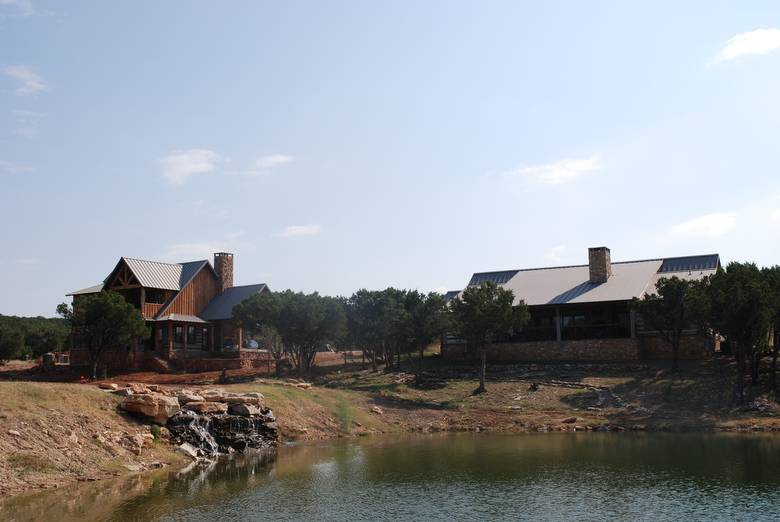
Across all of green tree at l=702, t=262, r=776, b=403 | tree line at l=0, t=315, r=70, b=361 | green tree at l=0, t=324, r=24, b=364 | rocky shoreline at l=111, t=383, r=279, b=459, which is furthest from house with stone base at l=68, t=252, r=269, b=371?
green tree at l=702, t=262, r=776, b=403

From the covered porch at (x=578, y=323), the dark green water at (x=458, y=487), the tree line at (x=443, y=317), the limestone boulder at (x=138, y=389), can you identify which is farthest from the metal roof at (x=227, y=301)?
the dark green water at (x=458, y=487)

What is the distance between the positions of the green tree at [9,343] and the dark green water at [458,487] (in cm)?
4292

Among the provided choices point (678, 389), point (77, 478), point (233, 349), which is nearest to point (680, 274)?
point (678, 389)

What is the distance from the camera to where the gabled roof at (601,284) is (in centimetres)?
5306

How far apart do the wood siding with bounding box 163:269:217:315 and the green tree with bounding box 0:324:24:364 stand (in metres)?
16.4

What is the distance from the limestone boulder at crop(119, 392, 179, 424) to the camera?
3005cm

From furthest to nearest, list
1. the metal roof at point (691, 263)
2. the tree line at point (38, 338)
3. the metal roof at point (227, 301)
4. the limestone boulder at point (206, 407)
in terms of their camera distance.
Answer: the tree line at point (38, 338) → the metal roof at point (227, 301) → the metal roof at point (691, 263) → the limestone boulder at point (206, 407)

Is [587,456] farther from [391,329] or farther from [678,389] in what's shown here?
[391,329]

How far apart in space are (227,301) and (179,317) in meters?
5.13

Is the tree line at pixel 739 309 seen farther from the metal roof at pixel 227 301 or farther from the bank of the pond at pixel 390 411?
the metal roof at pixel 227 301

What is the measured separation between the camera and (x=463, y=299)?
47.3 meters

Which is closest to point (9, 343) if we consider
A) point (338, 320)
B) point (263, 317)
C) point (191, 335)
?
point (191, 335)

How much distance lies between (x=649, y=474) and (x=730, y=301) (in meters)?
17.5

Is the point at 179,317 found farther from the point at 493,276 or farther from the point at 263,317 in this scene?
the point at 493,276
